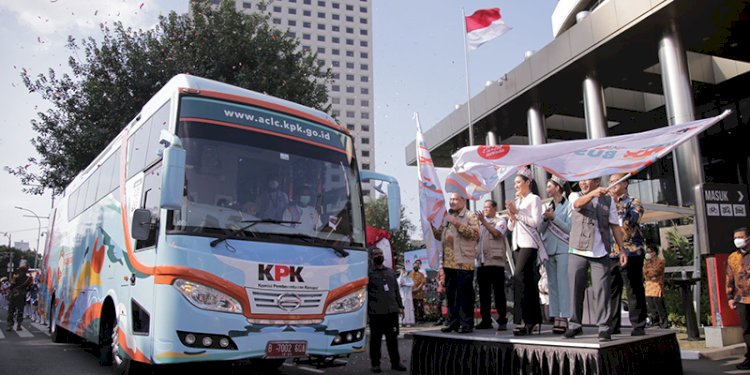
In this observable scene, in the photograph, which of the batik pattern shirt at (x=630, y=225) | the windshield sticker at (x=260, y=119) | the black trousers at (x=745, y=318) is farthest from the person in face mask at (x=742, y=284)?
the windshield sticker at (x=260, y=119)

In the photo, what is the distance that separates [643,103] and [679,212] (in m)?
16.3

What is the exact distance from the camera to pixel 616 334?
662 cm

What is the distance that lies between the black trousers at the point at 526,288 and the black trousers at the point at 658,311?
6221 mm

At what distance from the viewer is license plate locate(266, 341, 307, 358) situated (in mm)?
5855

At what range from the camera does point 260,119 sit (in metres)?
6.64

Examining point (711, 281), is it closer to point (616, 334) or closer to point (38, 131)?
point (616, 334)

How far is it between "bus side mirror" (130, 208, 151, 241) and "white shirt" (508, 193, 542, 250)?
13.8ft

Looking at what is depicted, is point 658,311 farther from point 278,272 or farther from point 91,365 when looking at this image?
point 91,365

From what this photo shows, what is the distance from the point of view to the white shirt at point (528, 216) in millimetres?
6695

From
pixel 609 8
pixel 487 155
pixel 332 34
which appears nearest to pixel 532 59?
pixel 609 8

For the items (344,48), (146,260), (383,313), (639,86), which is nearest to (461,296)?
(383,313)

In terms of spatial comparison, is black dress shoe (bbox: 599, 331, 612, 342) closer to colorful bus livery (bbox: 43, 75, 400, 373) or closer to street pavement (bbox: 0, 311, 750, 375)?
street pavement (bbox: 0, 311, 750, 375)

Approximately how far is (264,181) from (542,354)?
3.46 metres

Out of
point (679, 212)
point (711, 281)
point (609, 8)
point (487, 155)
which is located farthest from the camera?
point (609, 8)
